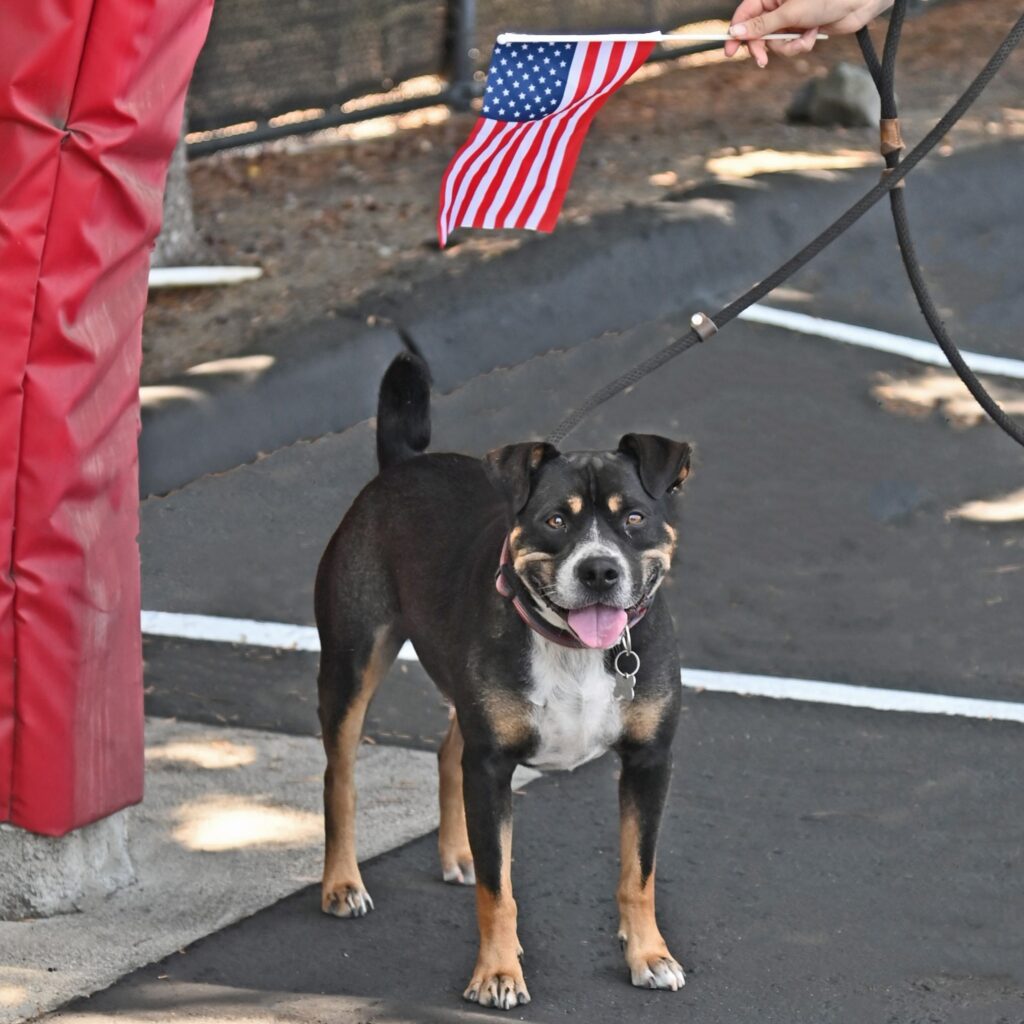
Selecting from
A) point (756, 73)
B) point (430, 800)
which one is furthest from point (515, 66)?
point (756, 73)

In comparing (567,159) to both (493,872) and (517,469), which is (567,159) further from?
(493,872)

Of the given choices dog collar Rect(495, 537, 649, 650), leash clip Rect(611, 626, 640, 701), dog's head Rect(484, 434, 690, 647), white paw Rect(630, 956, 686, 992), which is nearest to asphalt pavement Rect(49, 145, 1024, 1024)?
white paw Rect(630, 956, 686, 992)

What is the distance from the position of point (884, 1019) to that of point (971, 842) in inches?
46.1

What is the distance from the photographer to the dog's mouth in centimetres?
439

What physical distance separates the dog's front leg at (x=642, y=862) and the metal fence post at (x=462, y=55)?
979 centimetres

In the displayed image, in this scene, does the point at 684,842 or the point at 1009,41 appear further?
the point at 684,842

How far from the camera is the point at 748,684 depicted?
697cm

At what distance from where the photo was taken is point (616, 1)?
1500 cm

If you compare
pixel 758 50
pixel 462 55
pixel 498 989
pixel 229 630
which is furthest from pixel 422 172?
pixel 498 989

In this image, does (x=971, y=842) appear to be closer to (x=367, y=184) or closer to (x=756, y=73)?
(x=367, y=184)

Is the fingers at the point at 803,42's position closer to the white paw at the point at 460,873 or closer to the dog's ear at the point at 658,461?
the dog's ear at the point at 658,461

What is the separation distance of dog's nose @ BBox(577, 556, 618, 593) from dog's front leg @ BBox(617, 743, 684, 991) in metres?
0.53

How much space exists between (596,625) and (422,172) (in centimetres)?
843

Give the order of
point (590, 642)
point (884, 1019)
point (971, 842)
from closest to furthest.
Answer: point (590, 642) → point (884, 1019) → point (971, 842)
